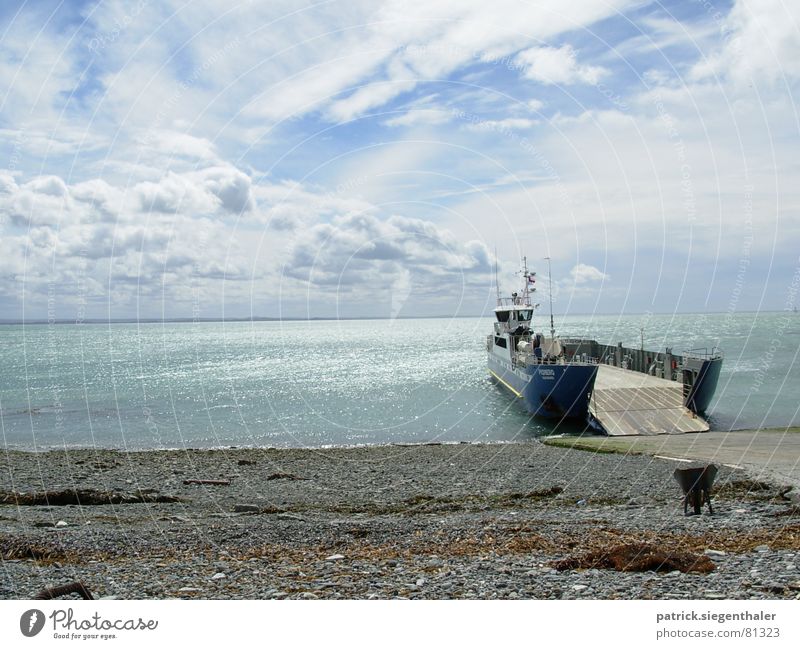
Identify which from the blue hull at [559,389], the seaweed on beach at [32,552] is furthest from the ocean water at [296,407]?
the seaweed on beach at [32,552]

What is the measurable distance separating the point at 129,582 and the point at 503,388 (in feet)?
173

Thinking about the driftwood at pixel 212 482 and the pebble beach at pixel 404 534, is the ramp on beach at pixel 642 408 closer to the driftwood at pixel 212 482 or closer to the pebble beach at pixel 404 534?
the pebble beach at pixel 404 534

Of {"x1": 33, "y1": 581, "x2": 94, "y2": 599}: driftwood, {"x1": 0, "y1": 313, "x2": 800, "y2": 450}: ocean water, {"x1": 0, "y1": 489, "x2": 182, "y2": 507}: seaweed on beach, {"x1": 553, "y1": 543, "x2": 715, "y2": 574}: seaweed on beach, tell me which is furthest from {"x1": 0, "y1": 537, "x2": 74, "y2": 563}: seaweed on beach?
{"x1": 0, "y1": 313, "x2": 800, "y2": 450}: ocean water

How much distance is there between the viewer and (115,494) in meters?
19.5

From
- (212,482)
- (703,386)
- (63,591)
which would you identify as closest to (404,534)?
(63,591)

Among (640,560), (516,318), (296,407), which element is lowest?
(296,407)

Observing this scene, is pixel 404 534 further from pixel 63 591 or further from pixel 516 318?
pixel 516 318

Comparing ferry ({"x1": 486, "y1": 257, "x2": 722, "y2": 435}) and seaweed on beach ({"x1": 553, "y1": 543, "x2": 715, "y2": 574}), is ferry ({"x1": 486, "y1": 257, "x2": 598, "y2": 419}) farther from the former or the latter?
seaweed on beach ({"x1": 553, "y1": 543, "x2": 715, "y2": 574})

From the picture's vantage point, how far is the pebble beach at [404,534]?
824cm

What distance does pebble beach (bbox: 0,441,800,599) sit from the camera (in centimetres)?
824

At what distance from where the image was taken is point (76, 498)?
730 inches

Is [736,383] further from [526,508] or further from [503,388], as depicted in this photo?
[526,508]

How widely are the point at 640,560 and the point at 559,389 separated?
3163 cm
